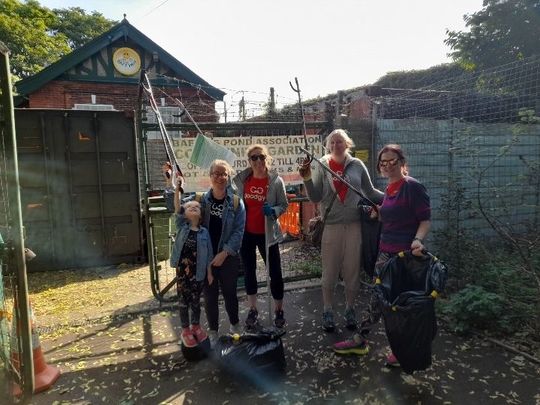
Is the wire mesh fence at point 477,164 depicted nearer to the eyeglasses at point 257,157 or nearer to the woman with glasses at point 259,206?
the woman with glasses at point 259,206

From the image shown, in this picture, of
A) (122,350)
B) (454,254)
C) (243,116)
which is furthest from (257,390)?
(243,116)

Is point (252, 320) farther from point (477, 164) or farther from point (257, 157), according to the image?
point (477, 164)

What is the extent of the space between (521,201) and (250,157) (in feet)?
16.1

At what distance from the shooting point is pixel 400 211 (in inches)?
123

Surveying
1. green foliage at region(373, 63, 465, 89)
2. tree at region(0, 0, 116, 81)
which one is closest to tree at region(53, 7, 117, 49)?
tree at region(0, 0, 116, 81)

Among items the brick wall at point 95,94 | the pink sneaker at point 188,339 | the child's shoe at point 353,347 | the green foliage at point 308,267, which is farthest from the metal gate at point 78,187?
the brick wall at point 95,94

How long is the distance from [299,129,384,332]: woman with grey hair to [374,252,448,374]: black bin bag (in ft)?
2.56

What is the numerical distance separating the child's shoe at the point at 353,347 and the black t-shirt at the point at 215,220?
140cm

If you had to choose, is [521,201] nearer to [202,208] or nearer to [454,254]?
[454,254]

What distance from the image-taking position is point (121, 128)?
22.5 feet

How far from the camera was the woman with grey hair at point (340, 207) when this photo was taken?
3.77 meters

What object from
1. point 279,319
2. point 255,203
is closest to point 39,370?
point 279,319

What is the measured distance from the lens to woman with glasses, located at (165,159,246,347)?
351 centimetres

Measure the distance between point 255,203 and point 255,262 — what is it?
61 cm
